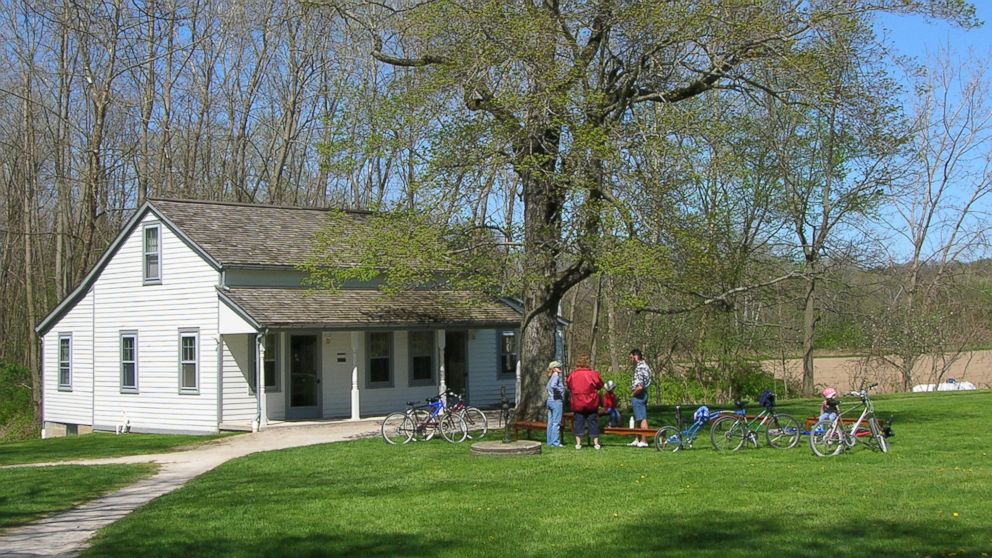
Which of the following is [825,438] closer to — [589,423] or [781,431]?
[781,431]

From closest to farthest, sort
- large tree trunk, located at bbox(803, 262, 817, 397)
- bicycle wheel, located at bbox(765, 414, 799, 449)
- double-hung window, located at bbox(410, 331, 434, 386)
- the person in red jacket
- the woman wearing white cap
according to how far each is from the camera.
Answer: bicycle wheel, located at bbox(765, 414, 799, 449)
the person in red jacket
the woman wearing white cap
double-hung window, located at bbox(410, 331, 434, 386)
large tree trunk, located at bbox(803, 262, 817, 397)

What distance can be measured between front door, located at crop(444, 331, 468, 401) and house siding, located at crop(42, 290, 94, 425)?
10.1 metres

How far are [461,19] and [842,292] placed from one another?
2295 centimetres

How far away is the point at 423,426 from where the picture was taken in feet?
67.1

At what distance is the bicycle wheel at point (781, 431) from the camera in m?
17.5

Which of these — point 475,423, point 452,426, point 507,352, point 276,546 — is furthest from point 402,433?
point 507,352

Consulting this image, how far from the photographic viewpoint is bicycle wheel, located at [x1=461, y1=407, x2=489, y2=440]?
21.0 meters

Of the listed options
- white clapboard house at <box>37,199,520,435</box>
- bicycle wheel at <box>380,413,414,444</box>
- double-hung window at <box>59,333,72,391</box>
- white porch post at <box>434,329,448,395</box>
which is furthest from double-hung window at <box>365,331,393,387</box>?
double-hung window at <box>59,333,72,391</box>

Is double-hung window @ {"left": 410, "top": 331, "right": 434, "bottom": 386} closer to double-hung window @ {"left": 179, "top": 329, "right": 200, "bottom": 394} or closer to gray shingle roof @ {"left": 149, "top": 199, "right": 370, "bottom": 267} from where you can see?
gray shingle roof @ {"left": 149, "top": 199, "right": 370, "bottom": 267}

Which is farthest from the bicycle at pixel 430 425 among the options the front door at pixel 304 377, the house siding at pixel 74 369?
the house siding at pixel 74 369

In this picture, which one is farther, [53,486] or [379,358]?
[379,358]

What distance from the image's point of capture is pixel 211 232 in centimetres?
2797

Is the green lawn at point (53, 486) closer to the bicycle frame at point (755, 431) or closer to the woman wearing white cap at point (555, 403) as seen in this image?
the woman wearing white cap at point (555, 403)

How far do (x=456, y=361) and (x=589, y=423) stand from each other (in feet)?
42.6
